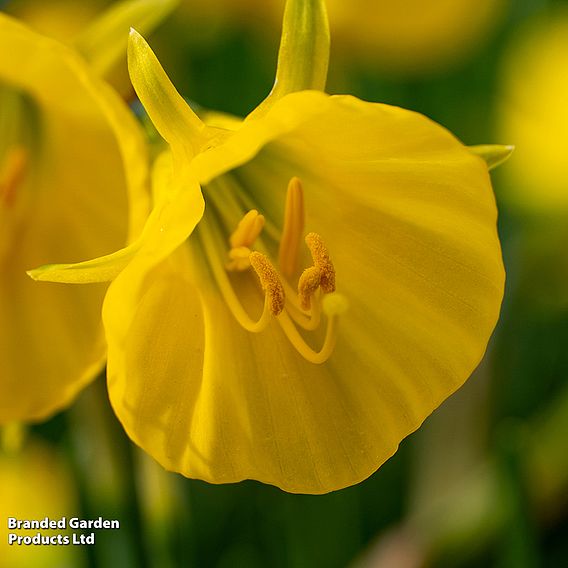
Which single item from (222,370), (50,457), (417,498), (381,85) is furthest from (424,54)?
(222,370)

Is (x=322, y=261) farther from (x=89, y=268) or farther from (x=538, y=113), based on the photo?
(x=538, y=113)

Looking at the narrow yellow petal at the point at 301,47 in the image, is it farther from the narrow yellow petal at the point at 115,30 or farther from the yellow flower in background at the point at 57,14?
the yellow flower in background at the point at 57,14

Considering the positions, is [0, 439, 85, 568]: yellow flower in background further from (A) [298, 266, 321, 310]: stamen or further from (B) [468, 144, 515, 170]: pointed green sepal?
(B) [468, 144, 515, 170]: pointed green sepal

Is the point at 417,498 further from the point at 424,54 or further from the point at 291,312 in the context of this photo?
the point at 424,54

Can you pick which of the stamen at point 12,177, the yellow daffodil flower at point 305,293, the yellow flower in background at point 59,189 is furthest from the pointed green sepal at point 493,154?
the stamen at point 12,177

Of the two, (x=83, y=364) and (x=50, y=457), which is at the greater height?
(x=50, y=457)

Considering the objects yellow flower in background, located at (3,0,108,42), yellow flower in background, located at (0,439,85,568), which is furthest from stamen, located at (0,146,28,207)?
yellow flower in background, located at (3,0,108,42)
